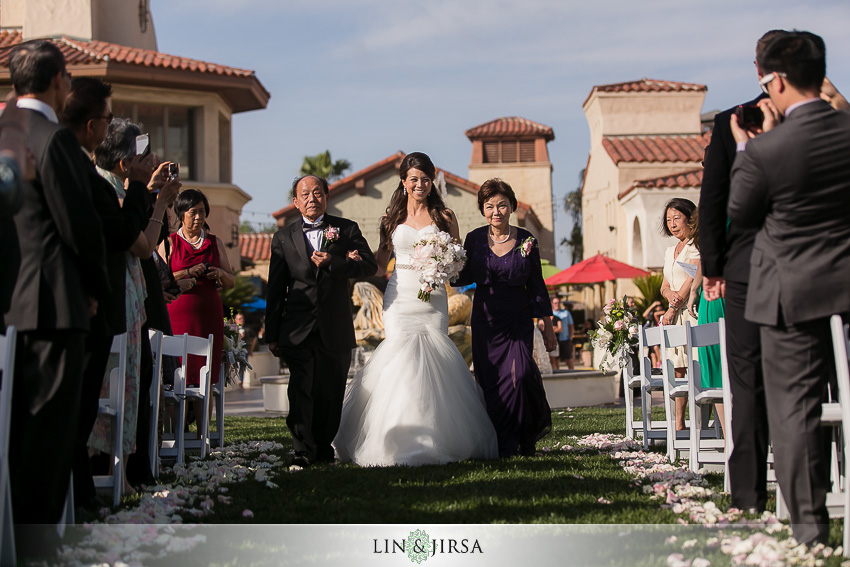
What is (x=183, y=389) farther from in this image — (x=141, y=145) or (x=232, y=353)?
(x=232, y=353)

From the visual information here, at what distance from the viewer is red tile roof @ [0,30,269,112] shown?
25203mm

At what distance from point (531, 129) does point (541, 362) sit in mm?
30078

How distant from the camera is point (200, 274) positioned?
9.38 m

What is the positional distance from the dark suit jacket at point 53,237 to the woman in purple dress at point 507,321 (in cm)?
482

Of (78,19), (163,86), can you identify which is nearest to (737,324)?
(163,86)

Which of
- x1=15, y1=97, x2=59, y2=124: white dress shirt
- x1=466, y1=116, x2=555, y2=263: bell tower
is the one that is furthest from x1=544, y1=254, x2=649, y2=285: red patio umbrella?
x1=15, y1=97, x2=59, y2=124: white dress shirt

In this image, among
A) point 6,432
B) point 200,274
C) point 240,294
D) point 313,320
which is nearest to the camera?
point 6,432

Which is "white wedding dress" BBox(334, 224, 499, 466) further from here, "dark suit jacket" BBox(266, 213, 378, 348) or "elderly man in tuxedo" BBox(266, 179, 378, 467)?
"dark suit jacket" BBox(266, 213, 378, 348)

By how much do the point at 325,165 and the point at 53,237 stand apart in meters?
71.3

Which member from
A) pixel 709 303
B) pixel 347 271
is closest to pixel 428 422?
pixel 347 271

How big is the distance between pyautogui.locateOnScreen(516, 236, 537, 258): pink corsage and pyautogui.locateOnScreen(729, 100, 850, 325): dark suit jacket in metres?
4.33

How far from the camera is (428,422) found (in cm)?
785

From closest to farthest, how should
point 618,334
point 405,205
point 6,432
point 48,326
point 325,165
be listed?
1. point 6,432
2. point 48,326
3. point 405,205
4. point 618,334
5. point 325,165

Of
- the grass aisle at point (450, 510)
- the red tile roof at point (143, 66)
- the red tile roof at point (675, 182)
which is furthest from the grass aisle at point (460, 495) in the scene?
the red tile roof at point (675, 182)
